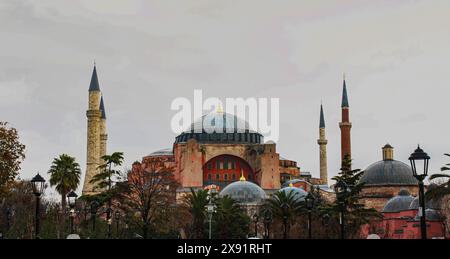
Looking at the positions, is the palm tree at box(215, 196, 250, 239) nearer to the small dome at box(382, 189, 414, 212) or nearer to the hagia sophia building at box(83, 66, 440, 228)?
the hagia sophia building at box(83, 66, 440, 228)

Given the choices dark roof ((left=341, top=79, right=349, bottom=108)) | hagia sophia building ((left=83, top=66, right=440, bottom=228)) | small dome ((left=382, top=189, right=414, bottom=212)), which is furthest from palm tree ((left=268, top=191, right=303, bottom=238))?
dark roof ((left=341, top=79, right=349, bottom=108))

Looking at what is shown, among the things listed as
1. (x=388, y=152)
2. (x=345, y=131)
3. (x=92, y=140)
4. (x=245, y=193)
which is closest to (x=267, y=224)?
(x=245, y=193)

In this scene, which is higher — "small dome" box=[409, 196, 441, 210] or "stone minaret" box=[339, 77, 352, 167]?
"stone minaret" box=[339, 77, 352, 167]

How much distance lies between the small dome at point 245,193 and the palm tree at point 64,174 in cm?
2836

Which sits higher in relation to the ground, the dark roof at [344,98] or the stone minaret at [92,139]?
the dark roof at [344,98]

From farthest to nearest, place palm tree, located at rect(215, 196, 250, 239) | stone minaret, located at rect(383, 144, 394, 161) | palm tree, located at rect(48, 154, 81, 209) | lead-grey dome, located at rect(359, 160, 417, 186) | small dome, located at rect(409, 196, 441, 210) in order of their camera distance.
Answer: stone minaret, located at rect(383, 144, 394, 161), lead-grey dome, located at rect(359, 160, 417, 186), small dome, located at rect(409, 196, 441, 210), palm tree, located at rect(215, 196, 250, 239), palm tree, located at rect(48, 154, 81, 209)

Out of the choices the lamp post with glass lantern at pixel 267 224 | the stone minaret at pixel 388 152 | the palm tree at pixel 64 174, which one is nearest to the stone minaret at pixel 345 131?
the stone minaret at pixel 388 152

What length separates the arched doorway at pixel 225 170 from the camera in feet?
316

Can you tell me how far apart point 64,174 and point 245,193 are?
1237 inches

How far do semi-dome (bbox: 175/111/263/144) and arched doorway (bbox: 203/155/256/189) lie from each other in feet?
11.9

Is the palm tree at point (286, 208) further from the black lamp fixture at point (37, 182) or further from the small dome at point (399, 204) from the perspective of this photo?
the black lamp fixture at point (37, 182)

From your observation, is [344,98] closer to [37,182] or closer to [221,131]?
[221,131]

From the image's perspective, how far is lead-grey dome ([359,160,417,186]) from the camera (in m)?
77.9
